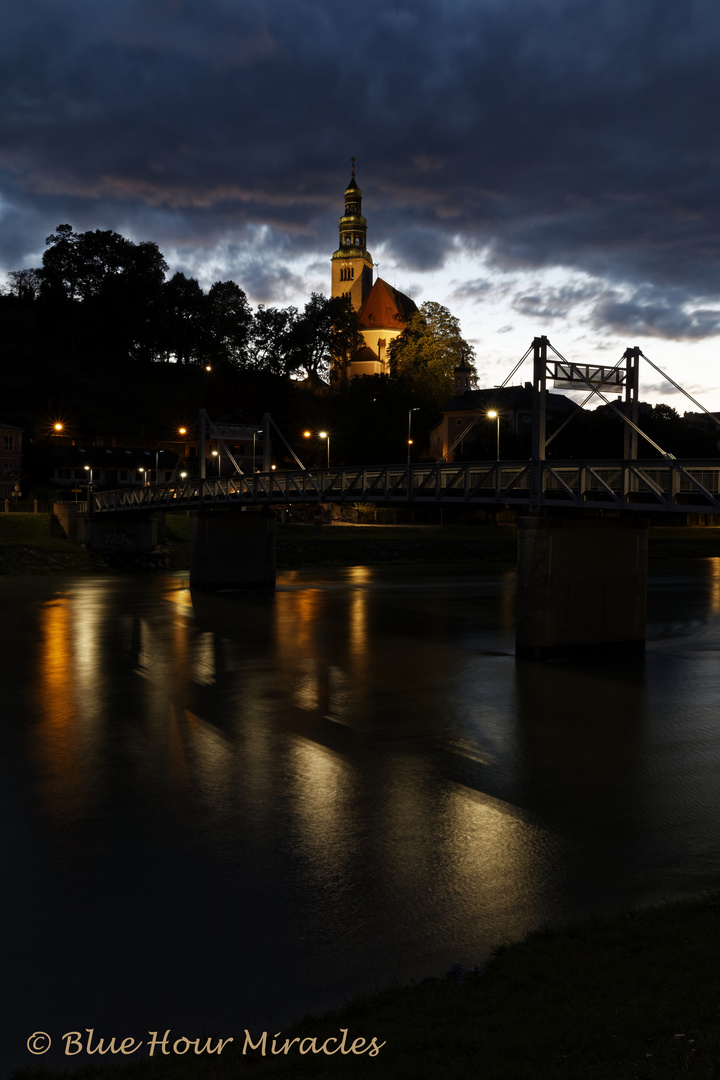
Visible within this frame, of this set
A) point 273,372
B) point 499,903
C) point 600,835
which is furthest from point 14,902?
point 273,372

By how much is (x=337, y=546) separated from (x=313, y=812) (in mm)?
68670

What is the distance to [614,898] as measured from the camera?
11.8 m

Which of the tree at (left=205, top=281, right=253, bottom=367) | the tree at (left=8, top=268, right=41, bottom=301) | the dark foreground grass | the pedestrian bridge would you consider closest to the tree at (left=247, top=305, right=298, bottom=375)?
the tree at (left=205, top=281, right=253, bottom=367)

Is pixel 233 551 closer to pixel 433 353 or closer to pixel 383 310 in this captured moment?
pixel 433 353

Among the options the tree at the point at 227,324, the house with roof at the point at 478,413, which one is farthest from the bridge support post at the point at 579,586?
the tree at the point at 227,324

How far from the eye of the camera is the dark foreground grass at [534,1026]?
6812 millimetres

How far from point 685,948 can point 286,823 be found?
25.1 ft

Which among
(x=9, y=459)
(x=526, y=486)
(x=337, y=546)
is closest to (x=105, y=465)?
(x=9, y=459)

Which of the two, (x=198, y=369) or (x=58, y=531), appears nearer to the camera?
(x=58, y=531)

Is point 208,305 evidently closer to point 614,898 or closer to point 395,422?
point 395,422

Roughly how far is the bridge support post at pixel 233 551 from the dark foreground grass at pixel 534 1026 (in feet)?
165

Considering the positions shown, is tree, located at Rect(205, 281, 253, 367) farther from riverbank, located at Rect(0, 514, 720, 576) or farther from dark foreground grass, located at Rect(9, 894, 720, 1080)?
dark foreground grass, located at Rect(9, 894, 720, 1080)

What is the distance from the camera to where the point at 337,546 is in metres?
84.3

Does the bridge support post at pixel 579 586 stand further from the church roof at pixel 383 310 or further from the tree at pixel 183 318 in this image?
the church roof at pixel 383 310
